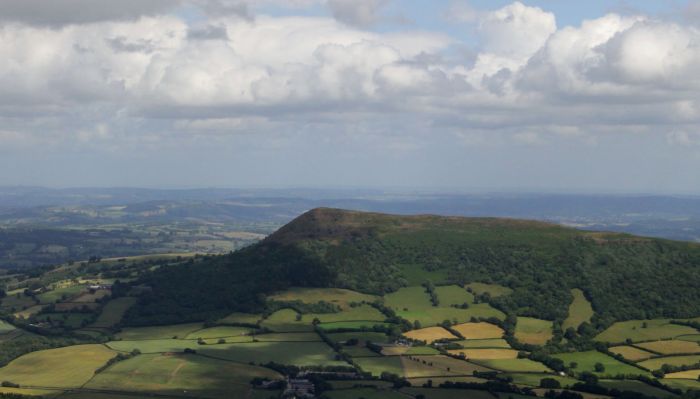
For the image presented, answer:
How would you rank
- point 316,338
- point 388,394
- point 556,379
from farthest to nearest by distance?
point 316,338, point 556,379, point 388,394

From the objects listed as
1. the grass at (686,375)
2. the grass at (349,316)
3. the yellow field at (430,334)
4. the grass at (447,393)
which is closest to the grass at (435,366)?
the grass at (447,393)

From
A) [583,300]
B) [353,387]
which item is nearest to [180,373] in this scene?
[353,387]

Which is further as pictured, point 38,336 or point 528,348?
point 38,336

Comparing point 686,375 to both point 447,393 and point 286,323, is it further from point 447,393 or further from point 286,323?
point 286,323

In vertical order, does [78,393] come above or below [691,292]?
below

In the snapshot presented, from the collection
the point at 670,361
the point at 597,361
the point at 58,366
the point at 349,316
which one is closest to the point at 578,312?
the point at 597,361

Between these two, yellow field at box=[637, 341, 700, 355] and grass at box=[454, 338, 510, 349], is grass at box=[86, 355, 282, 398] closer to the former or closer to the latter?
grass at box=[454, 338, 510, 349]

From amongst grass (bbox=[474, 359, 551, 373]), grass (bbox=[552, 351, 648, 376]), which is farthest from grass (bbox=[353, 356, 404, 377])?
grass (bbox=[552, 351, 648, 376])

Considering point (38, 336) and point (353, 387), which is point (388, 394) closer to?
point (353, 387)
